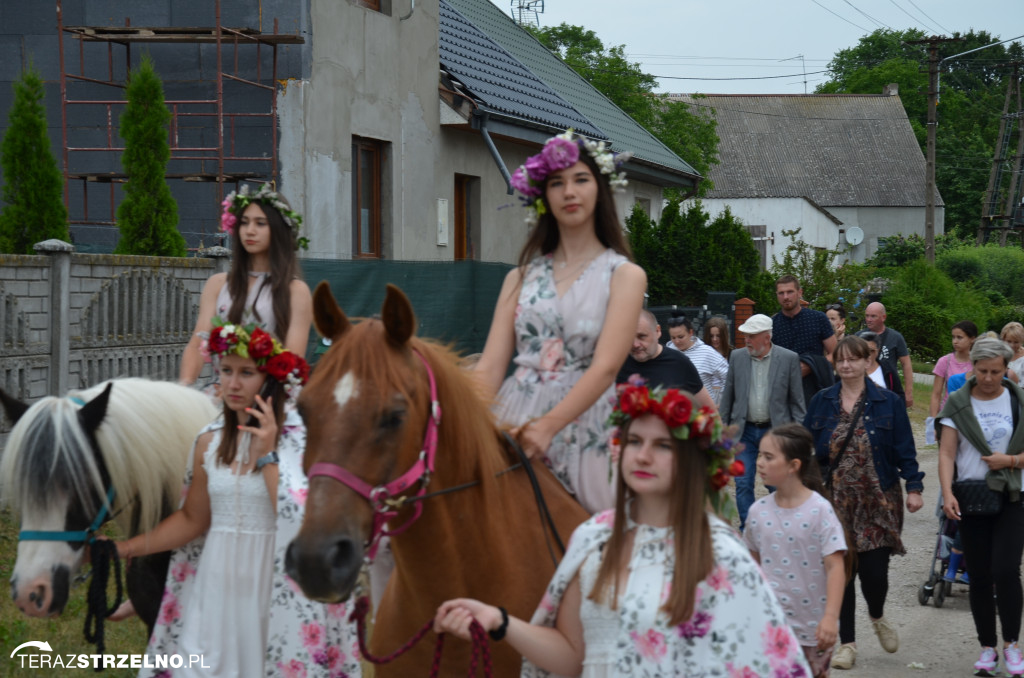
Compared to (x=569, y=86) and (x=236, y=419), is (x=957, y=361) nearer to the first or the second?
(x=236, y=419)

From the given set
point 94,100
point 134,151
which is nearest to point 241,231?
point 134,151

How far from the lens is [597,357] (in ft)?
12.3

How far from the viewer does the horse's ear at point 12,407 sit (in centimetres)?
391

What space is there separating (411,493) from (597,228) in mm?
1357

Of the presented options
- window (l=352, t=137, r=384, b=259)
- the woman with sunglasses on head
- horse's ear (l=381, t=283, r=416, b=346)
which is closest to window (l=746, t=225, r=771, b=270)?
window (l=352, t=137, r=384, b=259)

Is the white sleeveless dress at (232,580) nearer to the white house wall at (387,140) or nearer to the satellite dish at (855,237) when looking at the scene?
the white house wall at (387,140)

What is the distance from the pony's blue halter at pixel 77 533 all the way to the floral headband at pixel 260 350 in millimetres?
609

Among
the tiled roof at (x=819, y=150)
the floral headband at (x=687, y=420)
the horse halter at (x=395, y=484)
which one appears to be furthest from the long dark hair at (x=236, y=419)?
the tiled roof at (x=819, y=150)

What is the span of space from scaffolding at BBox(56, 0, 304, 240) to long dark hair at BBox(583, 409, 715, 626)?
9.26 meters

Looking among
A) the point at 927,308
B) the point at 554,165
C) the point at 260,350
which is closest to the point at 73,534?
the point at 260,350

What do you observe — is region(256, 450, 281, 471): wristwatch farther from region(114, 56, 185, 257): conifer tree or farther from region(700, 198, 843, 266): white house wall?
region(700, 198, 843, 266): white house wall

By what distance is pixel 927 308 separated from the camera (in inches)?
1261

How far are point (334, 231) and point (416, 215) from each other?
6.66 ft

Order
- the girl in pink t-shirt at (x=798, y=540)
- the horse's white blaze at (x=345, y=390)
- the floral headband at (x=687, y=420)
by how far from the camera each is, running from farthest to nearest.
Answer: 1. the girl in pink t-shirt at (x=798, y=540)
2. the floral headband at (x=687, y=420)
3. the horse's white blaze at (x=345, y=390)
